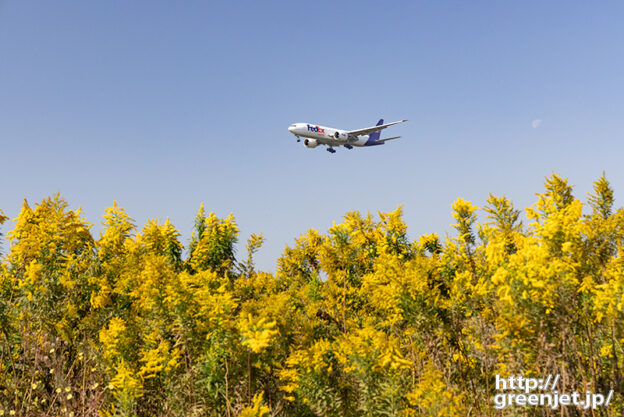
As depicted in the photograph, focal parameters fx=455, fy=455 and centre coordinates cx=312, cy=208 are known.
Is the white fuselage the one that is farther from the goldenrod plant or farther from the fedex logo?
the goldenrod plant

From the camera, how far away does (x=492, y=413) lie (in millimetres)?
7434

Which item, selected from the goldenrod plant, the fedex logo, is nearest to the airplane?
the fedex logo

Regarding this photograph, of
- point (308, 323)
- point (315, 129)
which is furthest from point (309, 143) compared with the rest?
point (308, 323)

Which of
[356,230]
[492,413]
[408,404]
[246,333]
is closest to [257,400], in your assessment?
[246,333]

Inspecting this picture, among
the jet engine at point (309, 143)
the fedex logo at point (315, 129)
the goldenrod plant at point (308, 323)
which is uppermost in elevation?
the fedex logo at point (315, 129)

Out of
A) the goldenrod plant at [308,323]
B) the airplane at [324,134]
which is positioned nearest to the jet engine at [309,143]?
the airplane at [324,134]

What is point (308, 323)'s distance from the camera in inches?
295

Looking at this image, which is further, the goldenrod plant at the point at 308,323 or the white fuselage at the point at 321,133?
the white fuselage at the point at 321,133

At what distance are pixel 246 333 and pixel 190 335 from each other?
57.6 inches

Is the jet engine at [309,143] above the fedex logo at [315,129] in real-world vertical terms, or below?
below

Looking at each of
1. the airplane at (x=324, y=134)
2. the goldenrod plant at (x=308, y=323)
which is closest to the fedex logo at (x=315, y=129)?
the airplane at (x=324, y=134)

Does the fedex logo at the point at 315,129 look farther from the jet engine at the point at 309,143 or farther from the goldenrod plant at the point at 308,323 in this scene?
the goldenrod plant at the point at 308,323

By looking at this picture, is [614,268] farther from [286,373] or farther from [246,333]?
[246,333]

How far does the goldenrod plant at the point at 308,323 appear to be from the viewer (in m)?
5.80
